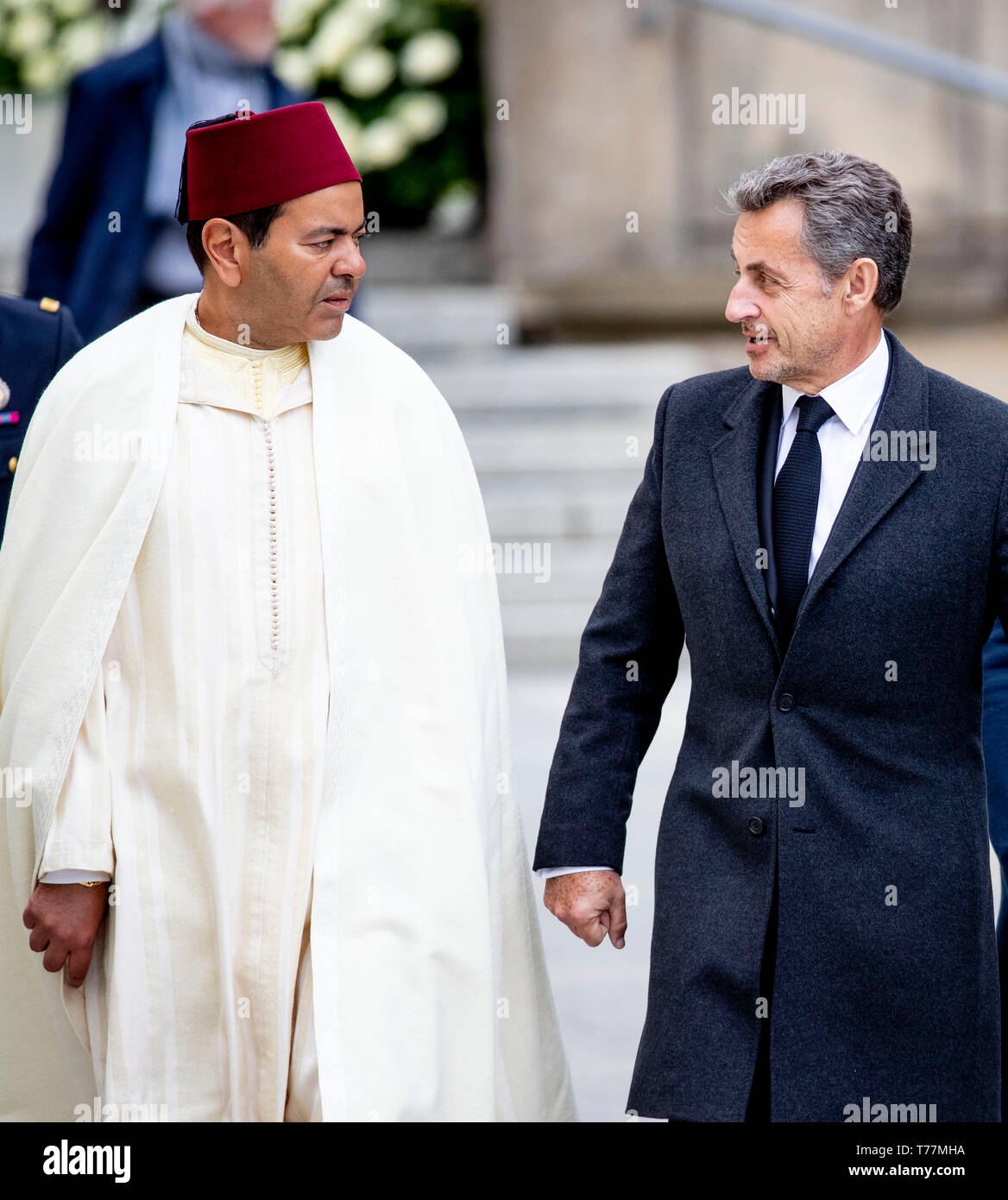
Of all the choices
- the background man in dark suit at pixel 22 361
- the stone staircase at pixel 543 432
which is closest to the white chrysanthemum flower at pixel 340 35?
the stone staircase at pixel 543 432

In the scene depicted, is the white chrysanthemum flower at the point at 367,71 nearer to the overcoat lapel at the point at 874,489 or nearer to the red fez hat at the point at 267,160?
the red fez hat at the point at 267,160

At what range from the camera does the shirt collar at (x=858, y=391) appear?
3.15 meters

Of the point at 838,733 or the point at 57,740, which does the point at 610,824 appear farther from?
the point at 57,740

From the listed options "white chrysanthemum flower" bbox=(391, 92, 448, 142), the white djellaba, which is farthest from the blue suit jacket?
"white chrysanthemum flower" bbox=(391, 92, 448, 142)

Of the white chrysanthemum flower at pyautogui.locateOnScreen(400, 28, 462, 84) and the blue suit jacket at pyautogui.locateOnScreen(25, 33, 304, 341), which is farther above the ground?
the white chrysanthemum flower at pyautogui.locateOnScreen(400, 28, 462, 84)

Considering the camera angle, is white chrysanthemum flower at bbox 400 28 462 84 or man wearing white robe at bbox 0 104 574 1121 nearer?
man wearing white robe at bbox 0 104 574 1121

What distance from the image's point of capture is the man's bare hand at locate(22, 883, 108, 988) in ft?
10.7

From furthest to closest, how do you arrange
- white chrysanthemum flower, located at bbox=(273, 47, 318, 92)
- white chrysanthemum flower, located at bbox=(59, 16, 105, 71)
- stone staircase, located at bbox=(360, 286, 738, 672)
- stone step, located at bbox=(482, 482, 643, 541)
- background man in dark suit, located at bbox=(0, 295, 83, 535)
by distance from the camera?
1. white chrysanthemum flower, located at bbox=(273, 47, 318, 92)
2. white chrysanthemum flower, located at bbox=(59, 16, 105, 71)
3. stone step, located at bbox=(482, 482, 643, 541)
4. stone staircase, located at bbox=(360, 286, 738, 672)
5. background man in dark suit, located at bbox=(0, 295, 83, 535)

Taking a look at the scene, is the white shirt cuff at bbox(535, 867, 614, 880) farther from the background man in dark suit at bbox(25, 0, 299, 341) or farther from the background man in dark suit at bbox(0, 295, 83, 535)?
the background man in dark suit at bbox(25, 0, 299, 341)

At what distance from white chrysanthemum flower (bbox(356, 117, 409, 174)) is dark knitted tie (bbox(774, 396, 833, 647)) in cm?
753

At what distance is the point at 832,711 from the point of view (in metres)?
3.07

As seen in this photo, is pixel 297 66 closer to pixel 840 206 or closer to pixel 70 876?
pixel 840 206

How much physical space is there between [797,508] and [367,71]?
7.66 meters

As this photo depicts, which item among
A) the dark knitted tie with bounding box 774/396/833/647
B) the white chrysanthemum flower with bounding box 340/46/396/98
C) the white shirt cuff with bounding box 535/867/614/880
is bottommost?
the white shirt cuff with bounding box 535/867/614/880
